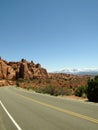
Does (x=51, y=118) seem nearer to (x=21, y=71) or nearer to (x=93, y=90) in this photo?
(x=93, y=90)

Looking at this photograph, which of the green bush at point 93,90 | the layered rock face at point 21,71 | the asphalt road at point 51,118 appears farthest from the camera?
the layered rock face at point 21,71

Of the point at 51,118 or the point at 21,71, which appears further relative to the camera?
the point at 21,71

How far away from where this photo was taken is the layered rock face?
153 m

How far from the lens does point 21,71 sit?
156 meters

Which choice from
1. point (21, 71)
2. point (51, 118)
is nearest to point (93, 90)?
point (51, 118)

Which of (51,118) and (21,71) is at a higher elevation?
(21,71)

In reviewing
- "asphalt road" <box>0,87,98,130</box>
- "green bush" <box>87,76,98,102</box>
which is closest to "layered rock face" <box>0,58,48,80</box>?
"green bush" <box>87,76,98,102</box>

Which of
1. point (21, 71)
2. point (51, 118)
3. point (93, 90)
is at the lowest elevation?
point (51, 118)

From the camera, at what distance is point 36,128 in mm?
10922

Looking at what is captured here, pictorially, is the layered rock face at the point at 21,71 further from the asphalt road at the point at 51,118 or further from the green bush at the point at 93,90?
the asphalt road at the point at 51,118

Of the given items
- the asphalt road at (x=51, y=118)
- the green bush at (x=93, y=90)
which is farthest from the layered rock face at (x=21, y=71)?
the asphalt road at (x=51, y=118)

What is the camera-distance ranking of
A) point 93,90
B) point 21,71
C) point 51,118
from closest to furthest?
point 51,118 → point 93,90 → point 21,71

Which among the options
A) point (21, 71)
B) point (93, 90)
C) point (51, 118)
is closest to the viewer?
point (51, 118)

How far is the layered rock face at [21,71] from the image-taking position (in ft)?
502
